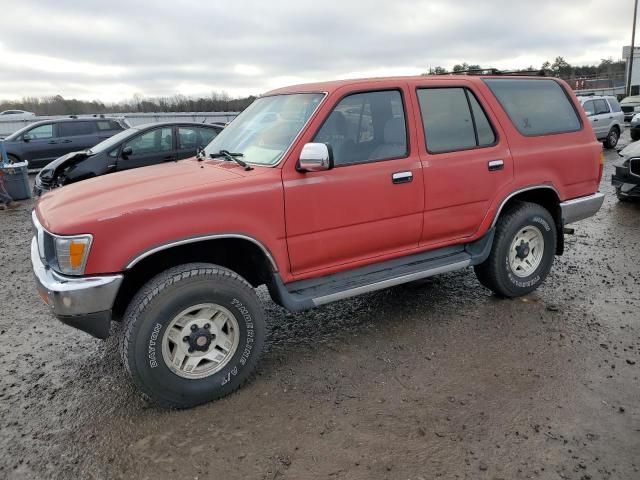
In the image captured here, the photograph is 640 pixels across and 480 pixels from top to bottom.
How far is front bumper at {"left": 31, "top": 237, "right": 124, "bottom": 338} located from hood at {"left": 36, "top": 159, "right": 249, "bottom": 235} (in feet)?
1.00

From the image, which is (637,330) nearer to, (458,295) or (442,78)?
(458,295)

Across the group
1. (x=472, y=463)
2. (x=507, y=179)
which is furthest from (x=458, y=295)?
(x=472, y=463)

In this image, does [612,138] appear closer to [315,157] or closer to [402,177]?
[402,177]

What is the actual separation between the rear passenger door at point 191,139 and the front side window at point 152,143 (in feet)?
0.70

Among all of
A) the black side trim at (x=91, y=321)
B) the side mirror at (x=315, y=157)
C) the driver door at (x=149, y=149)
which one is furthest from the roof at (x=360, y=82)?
the driver door at (x=149, y=149)

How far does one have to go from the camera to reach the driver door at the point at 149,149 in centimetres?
920

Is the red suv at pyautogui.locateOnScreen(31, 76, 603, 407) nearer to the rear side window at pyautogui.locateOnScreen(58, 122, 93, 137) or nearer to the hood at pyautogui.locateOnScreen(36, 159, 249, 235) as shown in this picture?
the hood at pyautogui.locateOnScreen(36, 159, 249, 235)

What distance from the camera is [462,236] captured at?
4199 mm

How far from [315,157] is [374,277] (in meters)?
1.11

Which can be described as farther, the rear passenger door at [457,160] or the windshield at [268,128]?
the rear passenger door at [457,160]

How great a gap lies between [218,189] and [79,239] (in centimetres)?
86

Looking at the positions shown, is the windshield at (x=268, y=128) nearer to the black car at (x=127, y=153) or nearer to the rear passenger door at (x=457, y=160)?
the rear passenger door at (x=457, y=160)

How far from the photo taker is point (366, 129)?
370cm

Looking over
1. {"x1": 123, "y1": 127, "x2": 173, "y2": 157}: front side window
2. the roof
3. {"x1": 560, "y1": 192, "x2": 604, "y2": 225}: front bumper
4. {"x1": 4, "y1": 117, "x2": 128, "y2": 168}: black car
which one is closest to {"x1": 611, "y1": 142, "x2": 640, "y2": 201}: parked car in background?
{"x1": 560, "y1": 192, "x2": 604, "y2": 225}: front bumper
